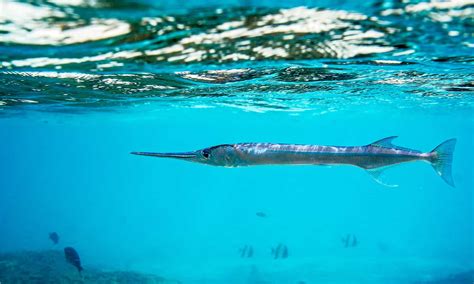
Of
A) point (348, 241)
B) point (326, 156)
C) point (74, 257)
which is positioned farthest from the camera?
point (348, 241)

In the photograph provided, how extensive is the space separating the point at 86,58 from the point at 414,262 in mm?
38757

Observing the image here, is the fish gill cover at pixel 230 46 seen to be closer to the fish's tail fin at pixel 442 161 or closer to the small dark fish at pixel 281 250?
the fish's tail fin at pixel 442 161

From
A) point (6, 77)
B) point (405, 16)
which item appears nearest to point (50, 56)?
point (6, 77)

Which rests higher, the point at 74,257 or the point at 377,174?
the point at 377,174

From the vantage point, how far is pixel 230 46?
9.52m

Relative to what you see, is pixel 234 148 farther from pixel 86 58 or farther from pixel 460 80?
pixel 460 80

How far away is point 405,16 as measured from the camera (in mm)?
7355

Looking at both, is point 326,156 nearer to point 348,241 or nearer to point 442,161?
point 442,161

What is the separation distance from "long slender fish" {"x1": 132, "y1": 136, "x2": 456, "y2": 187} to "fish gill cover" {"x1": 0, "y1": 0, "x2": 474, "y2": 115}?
276cm

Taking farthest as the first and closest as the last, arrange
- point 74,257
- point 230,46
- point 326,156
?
point 74,257 < point 230,46 < point 326,156

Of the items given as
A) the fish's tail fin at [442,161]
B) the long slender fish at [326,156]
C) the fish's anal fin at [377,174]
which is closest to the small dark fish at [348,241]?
the fish's tail fin at [442,161]

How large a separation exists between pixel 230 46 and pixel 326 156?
489cm

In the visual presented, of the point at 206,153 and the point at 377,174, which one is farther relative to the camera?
the point at 377,174

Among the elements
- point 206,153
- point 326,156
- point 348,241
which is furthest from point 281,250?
point 206,153
